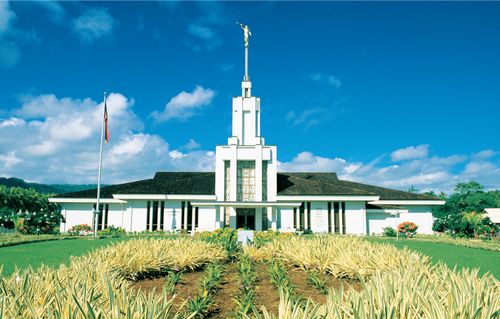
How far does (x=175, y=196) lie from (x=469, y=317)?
25.6 m

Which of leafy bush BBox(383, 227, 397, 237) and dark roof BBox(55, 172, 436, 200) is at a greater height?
dark roof BBox(55, 172, 436, 200)

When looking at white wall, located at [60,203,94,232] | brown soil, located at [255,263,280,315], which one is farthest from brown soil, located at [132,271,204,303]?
white wall, located at [60,203,94,232]

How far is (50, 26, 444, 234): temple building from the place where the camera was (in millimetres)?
27016

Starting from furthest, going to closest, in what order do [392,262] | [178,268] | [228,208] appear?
1. [228,208]
2. [178,268]
3. [392,262]

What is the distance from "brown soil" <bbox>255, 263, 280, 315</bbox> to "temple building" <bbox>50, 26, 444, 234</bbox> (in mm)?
17279

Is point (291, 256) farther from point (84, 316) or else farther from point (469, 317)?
point (84, 316)

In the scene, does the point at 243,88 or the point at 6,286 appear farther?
the point at 243,88

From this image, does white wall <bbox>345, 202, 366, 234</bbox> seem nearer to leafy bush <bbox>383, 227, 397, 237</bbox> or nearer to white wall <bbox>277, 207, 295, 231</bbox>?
leafy bush <bbox>383, 227, 397, 237</bbox>


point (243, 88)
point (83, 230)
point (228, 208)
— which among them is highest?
point (243, 88)

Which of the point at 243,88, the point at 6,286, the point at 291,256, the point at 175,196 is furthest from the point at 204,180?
the point at 6,286

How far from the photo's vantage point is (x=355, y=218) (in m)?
27.9

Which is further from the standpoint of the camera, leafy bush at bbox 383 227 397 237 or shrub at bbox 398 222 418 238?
leafy bush at bbox 383 227 397 237

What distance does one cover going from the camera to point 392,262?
24.8ft

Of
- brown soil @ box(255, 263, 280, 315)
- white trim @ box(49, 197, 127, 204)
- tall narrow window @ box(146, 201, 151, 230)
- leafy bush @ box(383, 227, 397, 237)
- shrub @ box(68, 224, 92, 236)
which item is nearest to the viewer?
brown soil @ box(255, 263, 280, 315)
